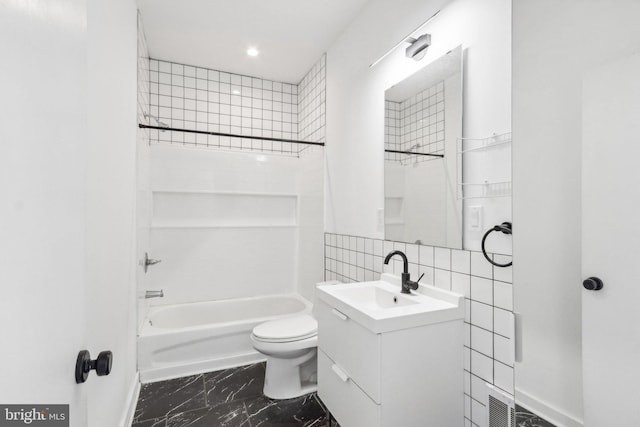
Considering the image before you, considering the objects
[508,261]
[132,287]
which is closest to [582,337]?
[508,261]

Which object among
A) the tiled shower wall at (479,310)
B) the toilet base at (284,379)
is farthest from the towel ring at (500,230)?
the toilet base at (284,379)

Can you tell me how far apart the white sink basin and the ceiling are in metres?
1.97

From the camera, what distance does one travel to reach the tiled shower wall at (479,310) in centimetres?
123

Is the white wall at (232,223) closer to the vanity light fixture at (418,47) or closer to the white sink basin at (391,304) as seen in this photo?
the white sink basin at (391,304)

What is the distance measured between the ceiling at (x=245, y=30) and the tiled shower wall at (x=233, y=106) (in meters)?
0.14

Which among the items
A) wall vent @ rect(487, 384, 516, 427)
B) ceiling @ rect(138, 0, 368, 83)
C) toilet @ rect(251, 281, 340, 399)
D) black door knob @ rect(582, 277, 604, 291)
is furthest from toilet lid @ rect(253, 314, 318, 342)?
ceiling @ rect(138, 0, 368, 83)

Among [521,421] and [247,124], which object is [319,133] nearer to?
[247,124]

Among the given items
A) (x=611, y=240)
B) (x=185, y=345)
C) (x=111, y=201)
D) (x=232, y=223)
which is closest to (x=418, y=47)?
(x=611, y=240)

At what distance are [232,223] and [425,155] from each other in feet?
7.34

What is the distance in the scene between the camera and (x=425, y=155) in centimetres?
168

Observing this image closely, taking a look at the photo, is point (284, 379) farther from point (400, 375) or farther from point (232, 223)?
point (232, 223)

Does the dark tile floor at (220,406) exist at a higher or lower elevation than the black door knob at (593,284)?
lower

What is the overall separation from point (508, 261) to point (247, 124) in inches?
117

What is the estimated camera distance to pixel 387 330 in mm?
1248
